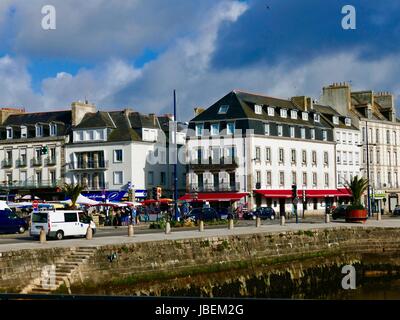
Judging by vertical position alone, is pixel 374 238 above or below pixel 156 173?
below

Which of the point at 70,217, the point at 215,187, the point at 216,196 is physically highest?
the point at 215,187

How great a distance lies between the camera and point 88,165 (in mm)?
68625

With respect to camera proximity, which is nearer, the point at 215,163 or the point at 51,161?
the point at 215,163

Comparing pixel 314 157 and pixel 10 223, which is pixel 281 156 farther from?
pixel 10 223

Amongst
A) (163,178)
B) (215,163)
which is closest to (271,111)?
(215,163)

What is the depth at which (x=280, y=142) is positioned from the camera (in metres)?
68.9

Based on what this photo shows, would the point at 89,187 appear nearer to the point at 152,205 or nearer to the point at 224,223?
the point at 152,205

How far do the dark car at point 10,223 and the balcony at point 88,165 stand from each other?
31781 mm

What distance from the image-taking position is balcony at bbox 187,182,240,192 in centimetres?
6519

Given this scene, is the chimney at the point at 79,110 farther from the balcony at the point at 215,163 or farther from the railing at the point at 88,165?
the balcony at the point at 215,163

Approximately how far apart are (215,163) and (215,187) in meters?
2.42

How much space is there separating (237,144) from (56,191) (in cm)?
1964
